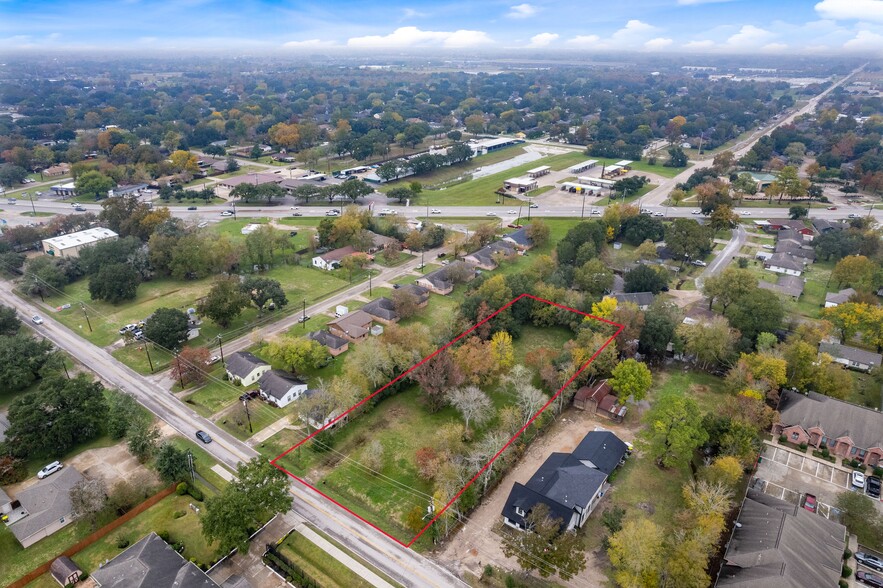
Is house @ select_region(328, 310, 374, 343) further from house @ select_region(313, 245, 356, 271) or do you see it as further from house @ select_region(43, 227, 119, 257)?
house @ select_region(43, 227, 119, 257)

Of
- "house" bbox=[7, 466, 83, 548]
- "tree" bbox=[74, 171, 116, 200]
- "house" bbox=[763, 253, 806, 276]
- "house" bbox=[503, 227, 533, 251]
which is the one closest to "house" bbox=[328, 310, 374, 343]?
"house" bbox=[7, 466, 83, 548]

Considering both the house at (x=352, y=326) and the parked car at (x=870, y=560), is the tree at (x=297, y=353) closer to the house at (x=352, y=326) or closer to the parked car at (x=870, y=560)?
the house at (x=352, y=326)

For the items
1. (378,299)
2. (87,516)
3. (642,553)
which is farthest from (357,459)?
(378,299)

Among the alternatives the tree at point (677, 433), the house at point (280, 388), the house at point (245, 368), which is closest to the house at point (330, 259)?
the house at point (245, 368)

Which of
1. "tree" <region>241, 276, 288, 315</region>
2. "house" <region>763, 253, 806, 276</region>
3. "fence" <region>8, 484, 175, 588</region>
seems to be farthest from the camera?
"house" <region>763, 253, 806, 276</region>

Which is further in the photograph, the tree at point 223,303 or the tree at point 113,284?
the tree at point 113,284

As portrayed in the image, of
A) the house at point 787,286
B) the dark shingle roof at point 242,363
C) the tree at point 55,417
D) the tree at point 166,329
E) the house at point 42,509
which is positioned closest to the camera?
the house at point 42,509

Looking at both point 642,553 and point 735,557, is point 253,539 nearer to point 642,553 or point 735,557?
point 642,553

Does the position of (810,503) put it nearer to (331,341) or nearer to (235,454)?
(235,454)
